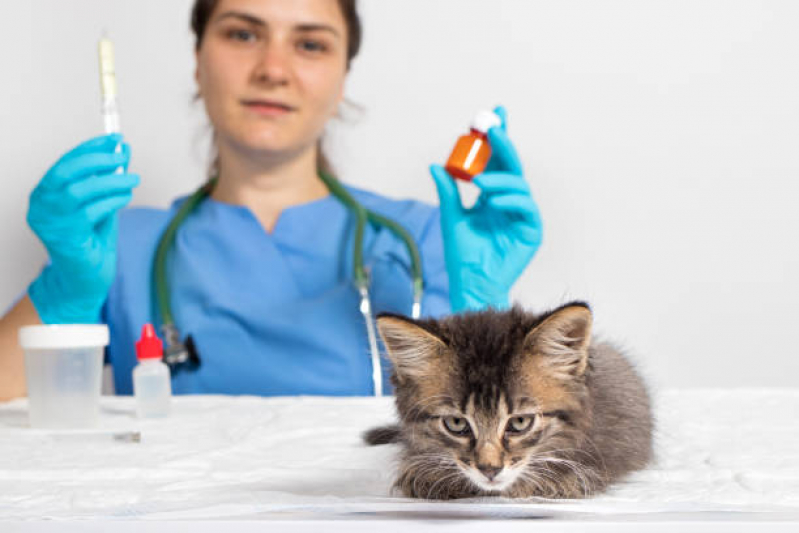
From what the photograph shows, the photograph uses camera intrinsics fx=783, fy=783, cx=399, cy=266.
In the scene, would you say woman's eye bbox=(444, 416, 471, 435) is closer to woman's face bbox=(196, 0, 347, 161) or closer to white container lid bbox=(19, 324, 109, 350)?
white container lid bbox=(19, 324, 109, 350)

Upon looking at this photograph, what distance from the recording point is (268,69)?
1828 millimetres

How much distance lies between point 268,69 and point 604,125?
900 millimetres

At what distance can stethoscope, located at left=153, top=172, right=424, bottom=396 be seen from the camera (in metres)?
1.63

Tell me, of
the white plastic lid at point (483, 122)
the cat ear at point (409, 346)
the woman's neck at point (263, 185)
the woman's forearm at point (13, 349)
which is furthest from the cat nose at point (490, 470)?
the woman's neck at point (263, 185)

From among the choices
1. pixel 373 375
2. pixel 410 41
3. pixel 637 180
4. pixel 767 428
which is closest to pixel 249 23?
pixel 410 41

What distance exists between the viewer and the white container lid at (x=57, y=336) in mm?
1190

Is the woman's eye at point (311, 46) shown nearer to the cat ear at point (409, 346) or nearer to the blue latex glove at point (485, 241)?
the blue latex glove at point (485, 241)

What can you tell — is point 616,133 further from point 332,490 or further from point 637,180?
point 332,490

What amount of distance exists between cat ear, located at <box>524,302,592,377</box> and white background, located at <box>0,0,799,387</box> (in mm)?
1269

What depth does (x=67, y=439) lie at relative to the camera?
3.81 ft

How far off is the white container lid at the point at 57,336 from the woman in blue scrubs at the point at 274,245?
335 millimetres

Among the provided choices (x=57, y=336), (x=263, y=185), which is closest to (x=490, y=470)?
(x=57, y=336)

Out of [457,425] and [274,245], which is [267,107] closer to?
[274,245]

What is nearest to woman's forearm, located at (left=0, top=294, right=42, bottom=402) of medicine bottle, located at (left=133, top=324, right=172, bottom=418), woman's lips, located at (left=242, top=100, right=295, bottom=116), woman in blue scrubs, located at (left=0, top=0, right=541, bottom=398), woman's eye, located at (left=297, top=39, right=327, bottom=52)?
woman in blue scrubs, located at (left=0, top=0, right=541, bottom=398)
